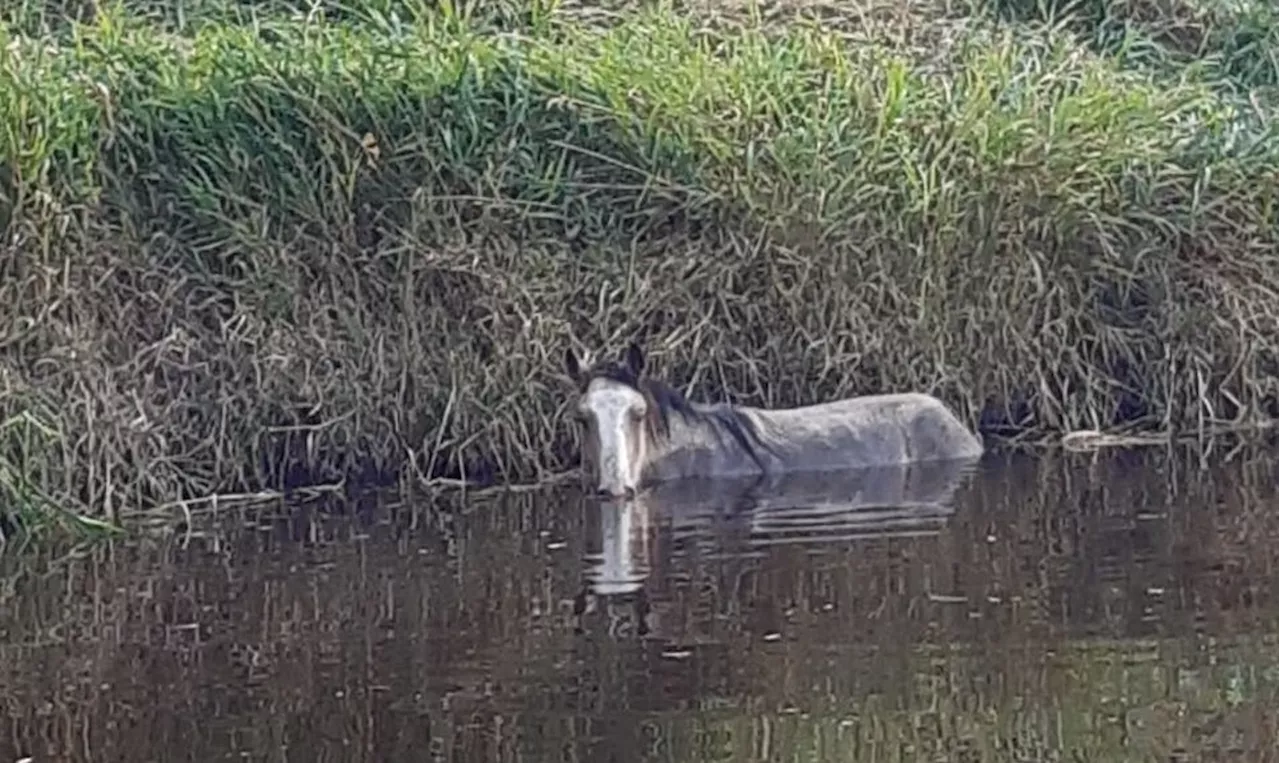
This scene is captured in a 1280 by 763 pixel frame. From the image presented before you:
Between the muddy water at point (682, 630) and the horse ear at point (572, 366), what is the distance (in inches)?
24.9

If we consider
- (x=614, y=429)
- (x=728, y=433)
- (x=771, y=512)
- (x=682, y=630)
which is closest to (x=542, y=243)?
(x=728, y=433)

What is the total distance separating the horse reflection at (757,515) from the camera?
30.7 feet

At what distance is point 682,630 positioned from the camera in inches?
319

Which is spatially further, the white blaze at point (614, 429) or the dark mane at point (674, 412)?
the dark mane at point (674, 412)

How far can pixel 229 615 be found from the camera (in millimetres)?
8805

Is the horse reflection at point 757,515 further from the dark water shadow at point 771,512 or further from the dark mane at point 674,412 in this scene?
the dark mane at point 674,412

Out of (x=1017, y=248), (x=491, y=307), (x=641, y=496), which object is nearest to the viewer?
(x=641, y=496)

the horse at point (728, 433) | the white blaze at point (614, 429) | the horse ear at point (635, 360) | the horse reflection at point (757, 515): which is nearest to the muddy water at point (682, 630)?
the horse reflection at point (757, 515)

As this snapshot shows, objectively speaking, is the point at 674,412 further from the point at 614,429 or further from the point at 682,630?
the point at 682,630

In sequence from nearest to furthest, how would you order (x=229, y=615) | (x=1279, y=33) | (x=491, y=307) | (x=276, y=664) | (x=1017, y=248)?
1. (x=276, y=664)
2. (x=229, y=615)
3. (x=491, y=307)
4. (x=1017, y=248)
5. (x=1279, y=33)

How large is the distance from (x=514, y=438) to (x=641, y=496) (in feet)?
2.78

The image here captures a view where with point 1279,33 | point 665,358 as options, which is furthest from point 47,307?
point 1279,33

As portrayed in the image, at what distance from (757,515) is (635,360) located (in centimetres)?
117

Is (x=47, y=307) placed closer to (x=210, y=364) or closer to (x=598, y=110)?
(x=210, y=364)
